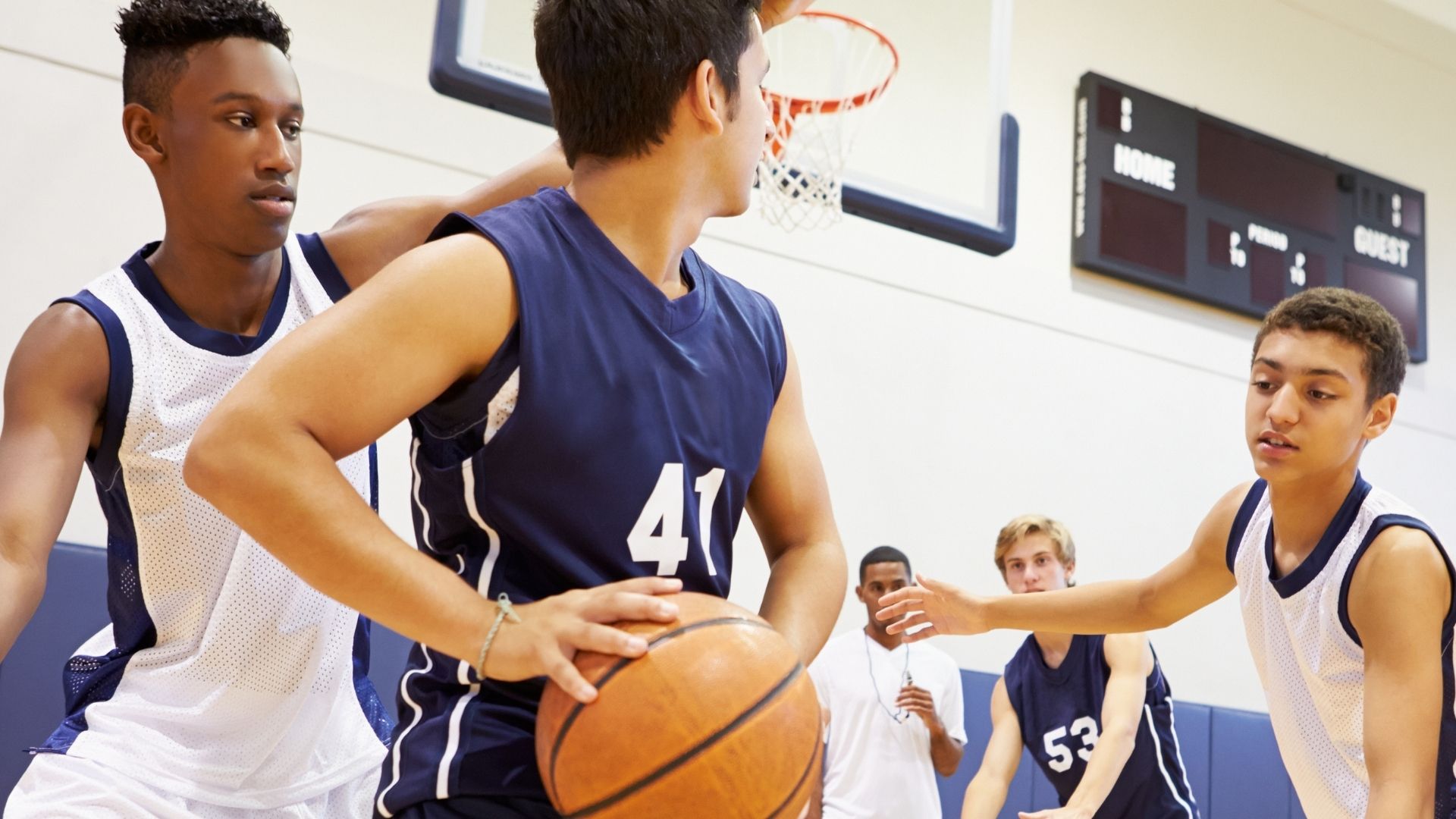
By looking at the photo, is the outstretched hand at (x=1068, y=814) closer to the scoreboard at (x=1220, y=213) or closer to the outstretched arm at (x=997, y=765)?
the outstretched arm at (x=997, y=765)

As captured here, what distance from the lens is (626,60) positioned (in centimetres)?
157

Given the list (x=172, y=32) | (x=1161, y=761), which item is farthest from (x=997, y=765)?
(x=172, y=32)

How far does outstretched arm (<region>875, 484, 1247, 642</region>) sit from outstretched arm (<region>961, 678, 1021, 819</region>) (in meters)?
2.16

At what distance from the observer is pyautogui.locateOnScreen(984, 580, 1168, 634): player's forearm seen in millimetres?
3092

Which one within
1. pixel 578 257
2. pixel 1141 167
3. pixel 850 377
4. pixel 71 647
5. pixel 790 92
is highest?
pixel 1141 167

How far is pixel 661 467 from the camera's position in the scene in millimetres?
1518

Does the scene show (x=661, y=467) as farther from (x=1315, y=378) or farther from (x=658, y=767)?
(x=1315, y=378)

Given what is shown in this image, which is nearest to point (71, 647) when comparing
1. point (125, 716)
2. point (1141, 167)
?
point (125, 716)

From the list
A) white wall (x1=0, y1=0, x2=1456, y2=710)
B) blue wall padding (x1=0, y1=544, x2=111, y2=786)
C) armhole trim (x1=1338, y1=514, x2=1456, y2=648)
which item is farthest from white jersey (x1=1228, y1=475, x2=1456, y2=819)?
blue wall padding (x1=0, y1=544, x2=111, y2=786)

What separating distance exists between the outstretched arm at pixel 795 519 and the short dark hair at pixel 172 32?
1.16 m

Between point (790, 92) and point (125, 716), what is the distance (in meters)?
4.63

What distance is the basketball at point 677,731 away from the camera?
4.29ft

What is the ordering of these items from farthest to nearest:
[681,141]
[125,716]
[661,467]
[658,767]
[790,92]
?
[790,92], [125,716], [681,141], [661,467], [658,767]

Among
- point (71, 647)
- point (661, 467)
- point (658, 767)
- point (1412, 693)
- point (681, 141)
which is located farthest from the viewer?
point (71, 647)
